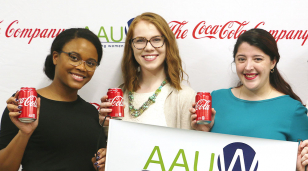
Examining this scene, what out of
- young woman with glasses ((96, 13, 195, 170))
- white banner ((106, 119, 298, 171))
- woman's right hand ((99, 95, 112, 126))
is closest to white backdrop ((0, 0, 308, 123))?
young woman with glasses ((96, 13, 195, 170))

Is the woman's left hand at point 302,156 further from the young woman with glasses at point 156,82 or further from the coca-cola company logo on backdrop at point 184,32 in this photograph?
the coca-cola company logo on backdrop at point 184,32

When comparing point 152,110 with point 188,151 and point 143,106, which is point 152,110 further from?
point 188,151

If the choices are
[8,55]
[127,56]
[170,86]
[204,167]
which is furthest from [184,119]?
[8,55]

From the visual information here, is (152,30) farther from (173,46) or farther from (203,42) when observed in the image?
(203,42)

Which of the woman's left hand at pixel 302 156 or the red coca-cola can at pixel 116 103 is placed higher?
the red coca-cola can at pixel 116 103

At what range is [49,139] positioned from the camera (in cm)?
172

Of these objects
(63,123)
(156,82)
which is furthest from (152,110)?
(63,123)

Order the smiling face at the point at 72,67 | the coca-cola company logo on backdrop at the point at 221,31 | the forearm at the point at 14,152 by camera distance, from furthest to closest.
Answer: the coca-cola company logo on backdrop at the point at 221,31
the smiling face at the point at 72,67
the forearm at the point at 14,152

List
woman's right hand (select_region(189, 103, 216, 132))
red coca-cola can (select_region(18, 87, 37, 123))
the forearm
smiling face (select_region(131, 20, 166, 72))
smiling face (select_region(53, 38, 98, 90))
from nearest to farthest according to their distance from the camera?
1. red coca-cola can (select_region(18, 87, 37, 123))
2. the forearm
3. woman's right hand (select_region(189, 103, 216, 132))
4. smiling face (select_region(53, 38, 98, 90))
5. smiling face (select_region(131, 20, 166, 72))

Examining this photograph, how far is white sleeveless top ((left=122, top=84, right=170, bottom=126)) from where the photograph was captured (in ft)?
6.07

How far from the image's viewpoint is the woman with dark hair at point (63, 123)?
1.65 m

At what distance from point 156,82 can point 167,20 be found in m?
0.57

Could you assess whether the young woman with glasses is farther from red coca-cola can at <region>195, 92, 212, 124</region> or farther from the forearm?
the forearm

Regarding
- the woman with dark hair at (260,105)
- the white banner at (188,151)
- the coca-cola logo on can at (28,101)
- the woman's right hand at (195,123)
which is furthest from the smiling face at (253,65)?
the coca-cola logo on can at (28,101)
